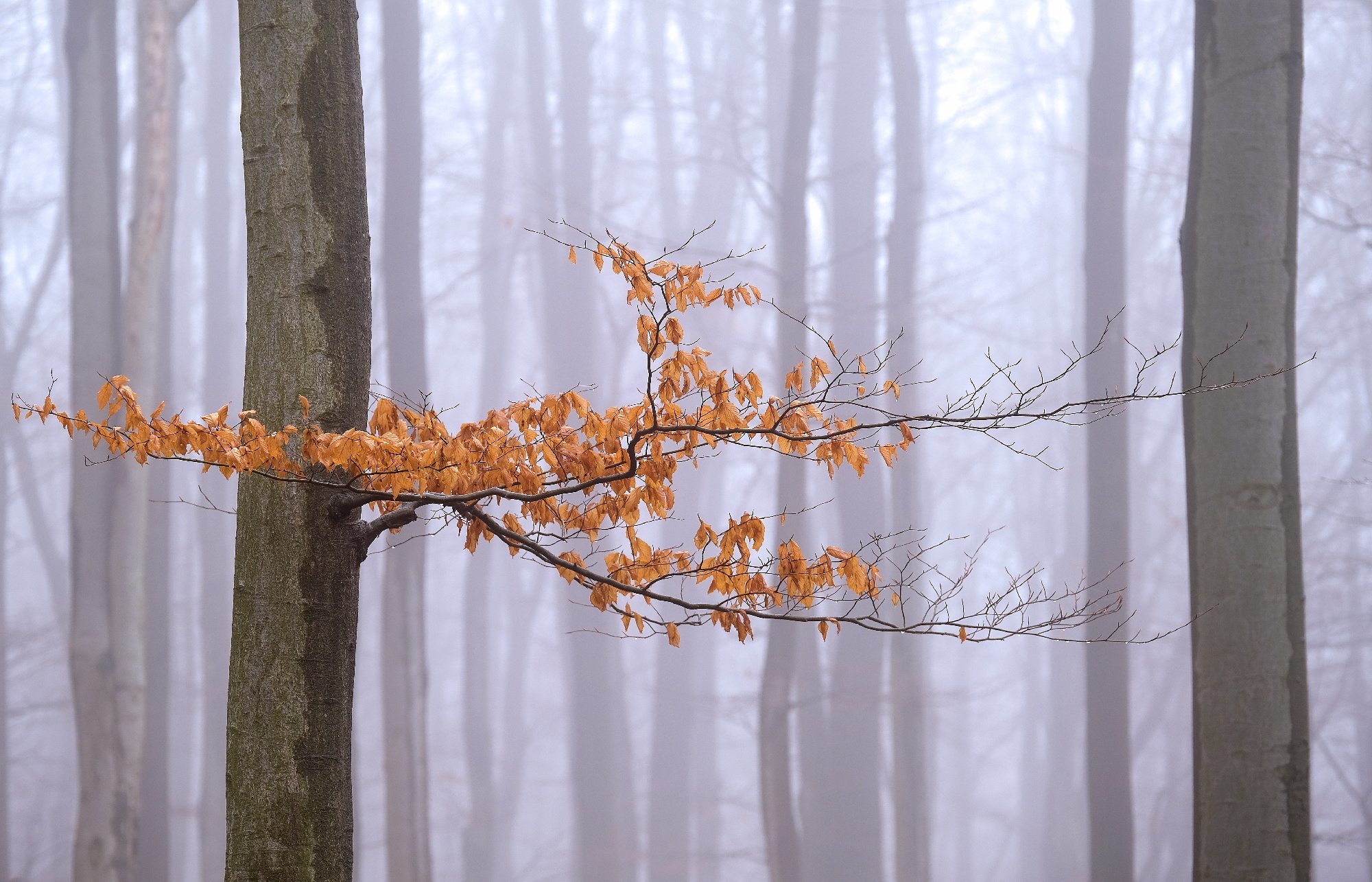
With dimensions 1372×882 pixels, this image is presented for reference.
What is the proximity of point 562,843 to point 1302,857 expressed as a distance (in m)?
18.9

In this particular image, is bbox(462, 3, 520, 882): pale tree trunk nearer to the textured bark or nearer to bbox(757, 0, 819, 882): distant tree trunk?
bbox(757, 0, 819, 882): distant tree trunk

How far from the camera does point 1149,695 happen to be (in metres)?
17.7

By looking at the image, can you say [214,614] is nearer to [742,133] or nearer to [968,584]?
[742,133]

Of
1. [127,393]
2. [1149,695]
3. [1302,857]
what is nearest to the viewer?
[127,393]

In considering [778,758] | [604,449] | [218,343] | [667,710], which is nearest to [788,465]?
[778,758]

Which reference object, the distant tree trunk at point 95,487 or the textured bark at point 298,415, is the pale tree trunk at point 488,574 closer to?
the distant tree trunk at point 95,487

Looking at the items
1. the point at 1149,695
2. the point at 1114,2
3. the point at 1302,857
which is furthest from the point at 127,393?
the point at 1149,695

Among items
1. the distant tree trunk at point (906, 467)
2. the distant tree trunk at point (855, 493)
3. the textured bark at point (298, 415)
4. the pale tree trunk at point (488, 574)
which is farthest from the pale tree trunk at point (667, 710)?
the textured bark at point (298, 415)

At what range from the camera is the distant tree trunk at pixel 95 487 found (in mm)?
8461

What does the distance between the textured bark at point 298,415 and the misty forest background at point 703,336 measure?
26.4 ft

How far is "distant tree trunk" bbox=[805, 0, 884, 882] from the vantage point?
10.9 metres

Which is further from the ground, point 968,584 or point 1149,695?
point 968,584

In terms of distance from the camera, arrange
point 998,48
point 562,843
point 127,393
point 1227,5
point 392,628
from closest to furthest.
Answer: point 127,393 < point 1227,5 < point 392,628 < point 998,48 < point 562,843

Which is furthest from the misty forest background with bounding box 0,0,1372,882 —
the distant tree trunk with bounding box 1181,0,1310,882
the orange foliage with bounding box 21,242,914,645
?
the orange foliage with bounding box 21,242,914,645
